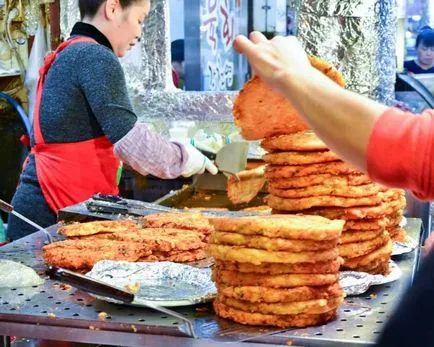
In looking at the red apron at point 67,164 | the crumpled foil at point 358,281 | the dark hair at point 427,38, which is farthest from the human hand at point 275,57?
the dark hair at point 427,38

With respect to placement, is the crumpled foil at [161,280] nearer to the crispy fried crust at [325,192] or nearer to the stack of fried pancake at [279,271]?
the stack of fried pancake at [279,271]

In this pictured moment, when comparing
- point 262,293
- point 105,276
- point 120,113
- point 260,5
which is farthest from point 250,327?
point 260,5

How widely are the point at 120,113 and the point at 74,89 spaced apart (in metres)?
0.25

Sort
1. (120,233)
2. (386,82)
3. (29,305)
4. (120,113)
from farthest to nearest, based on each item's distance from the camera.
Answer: (386,82) < (120,113) < (120,233) < (29,305)

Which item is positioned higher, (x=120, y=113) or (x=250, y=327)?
(x=120, y=113)

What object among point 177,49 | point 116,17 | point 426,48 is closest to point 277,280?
point 116,17

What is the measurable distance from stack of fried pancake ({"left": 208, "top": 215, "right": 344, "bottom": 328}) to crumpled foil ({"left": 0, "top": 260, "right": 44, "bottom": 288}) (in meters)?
0.61

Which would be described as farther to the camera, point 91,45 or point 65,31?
point 65,31

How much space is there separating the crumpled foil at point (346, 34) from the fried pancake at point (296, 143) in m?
2.44

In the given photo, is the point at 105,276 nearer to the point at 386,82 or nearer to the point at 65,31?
the point at 386,82

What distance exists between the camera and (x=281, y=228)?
5.76 ft

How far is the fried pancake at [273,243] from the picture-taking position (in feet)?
5.74

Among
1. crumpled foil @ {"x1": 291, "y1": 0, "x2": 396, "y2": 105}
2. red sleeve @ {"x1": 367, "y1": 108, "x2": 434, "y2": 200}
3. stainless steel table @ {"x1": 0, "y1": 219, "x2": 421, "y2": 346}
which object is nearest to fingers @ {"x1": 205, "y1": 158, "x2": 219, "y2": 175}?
crumpled foil @ {"x1": 291, "y1": 0, "x2": 396, "y2": 105}

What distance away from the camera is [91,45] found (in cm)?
326
